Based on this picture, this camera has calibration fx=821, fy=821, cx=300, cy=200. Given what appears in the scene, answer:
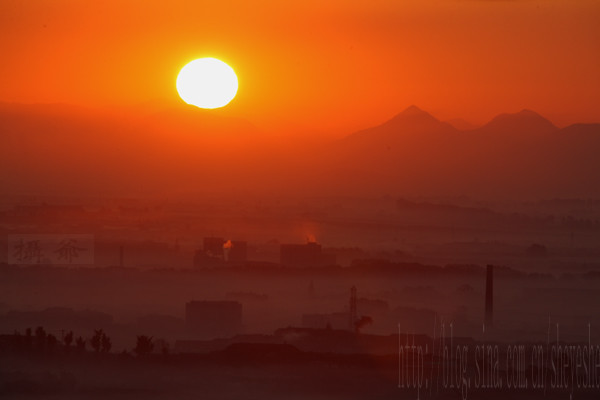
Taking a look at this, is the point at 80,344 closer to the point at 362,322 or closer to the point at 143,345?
the point at 143,345

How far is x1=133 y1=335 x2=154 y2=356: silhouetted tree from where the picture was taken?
9.03m

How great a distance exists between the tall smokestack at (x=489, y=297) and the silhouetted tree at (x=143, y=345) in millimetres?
3958

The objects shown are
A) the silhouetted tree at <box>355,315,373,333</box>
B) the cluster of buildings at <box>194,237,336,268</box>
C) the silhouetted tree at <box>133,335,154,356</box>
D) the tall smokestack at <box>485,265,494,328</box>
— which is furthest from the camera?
the cluster of buildings at <box>194,237,336,268</box>

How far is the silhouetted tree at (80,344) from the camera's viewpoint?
9203mm

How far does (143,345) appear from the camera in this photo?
9.29 meters

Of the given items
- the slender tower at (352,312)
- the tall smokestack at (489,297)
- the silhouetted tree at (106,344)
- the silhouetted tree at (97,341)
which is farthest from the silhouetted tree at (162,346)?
the tall smokestack at (489,297)

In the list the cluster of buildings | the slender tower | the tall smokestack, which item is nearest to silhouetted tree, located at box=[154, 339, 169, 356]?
the cluster of buildings

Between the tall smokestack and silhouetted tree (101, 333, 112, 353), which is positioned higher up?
the tall smokestack

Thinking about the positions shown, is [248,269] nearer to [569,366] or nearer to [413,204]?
[413,204]

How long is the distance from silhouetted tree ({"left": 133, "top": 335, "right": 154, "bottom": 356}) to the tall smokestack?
156 inches

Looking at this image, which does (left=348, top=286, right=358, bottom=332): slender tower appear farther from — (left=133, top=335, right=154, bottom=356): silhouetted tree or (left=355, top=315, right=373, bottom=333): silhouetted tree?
(left=133, top=335, right=154, bottom=356): silhouetted tree

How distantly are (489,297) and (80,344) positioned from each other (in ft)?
16.5

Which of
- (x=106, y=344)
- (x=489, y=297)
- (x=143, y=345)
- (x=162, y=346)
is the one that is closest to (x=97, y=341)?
(x=106, y=344)

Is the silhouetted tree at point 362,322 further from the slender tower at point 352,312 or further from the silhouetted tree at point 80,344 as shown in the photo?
the silhouetted tree at point 80,344
